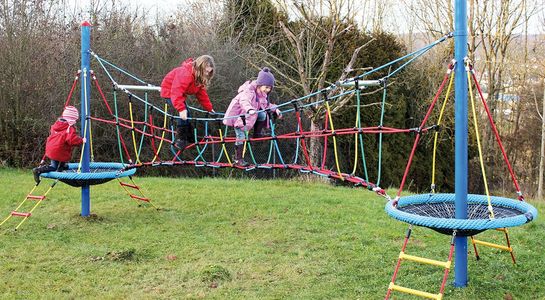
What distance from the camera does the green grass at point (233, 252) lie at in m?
4.62

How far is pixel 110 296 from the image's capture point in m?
4.48

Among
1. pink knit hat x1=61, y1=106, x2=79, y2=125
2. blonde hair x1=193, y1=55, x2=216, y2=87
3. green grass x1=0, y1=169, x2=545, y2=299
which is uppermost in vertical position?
blonde hair x1=193, y1=55, x2=216, y2=87

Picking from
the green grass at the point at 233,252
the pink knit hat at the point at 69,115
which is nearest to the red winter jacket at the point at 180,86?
the pink knit hat at the point at 69,115

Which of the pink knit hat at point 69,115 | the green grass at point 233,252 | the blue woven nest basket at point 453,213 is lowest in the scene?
the green grass at point 233,252

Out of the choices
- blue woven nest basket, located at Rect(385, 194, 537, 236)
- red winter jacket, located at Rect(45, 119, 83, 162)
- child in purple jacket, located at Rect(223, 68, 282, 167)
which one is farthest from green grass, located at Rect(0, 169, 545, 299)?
child in purple jacket, located at Rect(223, 68, 282, 167)

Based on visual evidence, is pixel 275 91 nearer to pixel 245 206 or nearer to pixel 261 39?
pixel 261 39

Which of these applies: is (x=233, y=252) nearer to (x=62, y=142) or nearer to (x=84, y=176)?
(x=84, y=176)

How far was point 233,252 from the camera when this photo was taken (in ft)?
18.7

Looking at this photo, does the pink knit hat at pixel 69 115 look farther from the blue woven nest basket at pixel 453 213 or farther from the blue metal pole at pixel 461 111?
the blue metal pole at pixel 461 111

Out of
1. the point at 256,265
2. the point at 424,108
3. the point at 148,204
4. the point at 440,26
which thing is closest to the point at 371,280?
the point at 256,265

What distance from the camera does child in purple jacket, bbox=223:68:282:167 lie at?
20.7 ft

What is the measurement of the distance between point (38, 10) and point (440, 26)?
11579 millimetres

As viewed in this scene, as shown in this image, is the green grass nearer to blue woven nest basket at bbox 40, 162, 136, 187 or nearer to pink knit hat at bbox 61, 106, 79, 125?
A: blue woven nest basket at bbox 40, 162, 136, 187

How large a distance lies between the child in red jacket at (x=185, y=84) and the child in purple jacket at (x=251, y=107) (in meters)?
0.42
